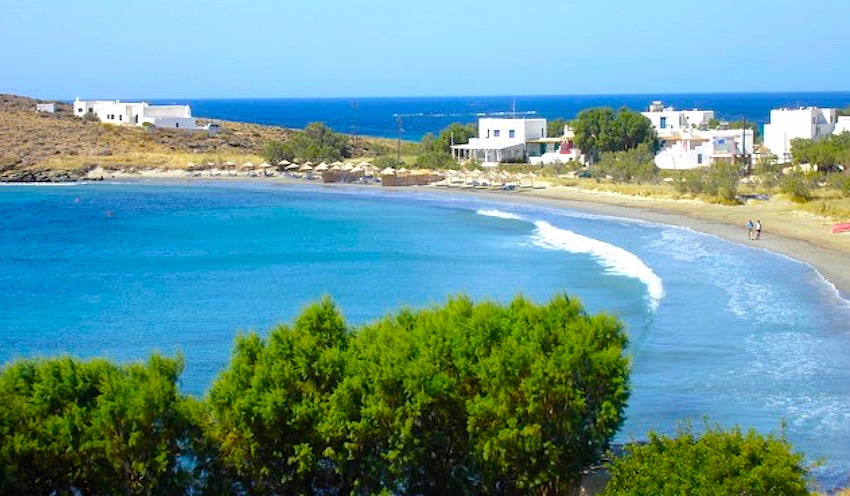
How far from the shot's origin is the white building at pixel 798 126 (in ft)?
267

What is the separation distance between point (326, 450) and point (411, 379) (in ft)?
4.92

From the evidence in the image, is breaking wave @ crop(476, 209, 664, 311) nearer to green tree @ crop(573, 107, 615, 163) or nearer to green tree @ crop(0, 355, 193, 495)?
green tree @ crop(0, 355, 193, 495)

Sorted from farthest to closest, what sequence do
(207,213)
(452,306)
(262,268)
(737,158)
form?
(737,158) → (207,213) → (262,268) → (452,306)

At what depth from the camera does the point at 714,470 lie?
42.8 ft

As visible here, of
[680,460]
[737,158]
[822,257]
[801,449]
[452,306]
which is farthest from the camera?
[737,158]

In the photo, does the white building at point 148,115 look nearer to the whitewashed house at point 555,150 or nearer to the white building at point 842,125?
the whitewashed house at point 555,150

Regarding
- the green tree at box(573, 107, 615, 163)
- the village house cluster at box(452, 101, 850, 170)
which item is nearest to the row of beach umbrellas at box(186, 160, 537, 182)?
the village house cluster at box(452, 101, 850, 170)

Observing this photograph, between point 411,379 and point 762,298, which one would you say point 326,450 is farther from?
point 762,298

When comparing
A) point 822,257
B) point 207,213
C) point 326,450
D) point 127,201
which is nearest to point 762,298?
point 822,257

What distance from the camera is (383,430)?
15922 mm

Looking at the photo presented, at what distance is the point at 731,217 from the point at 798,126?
30146 millimetres

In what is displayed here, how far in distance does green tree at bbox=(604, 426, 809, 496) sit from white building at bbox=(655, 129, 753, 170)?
62.4 meters

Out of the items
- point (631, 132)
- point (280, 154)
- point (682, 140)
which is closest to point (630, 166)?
point (682, 140)

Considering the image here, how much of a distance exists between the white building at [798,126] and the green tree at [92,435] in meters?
70.8
